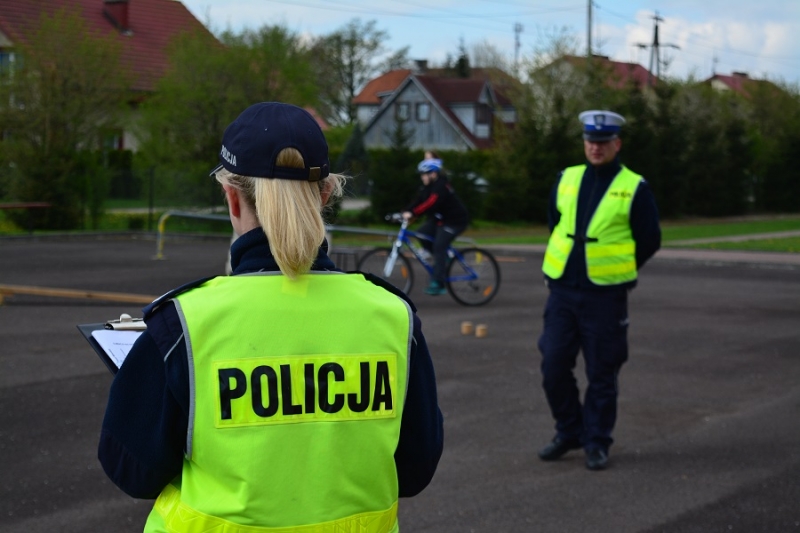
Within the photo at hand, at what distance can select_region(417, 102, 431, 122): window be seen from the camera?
243ft

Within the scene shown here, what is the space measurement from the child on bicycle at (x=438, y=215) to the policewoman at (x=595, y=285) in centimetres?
767

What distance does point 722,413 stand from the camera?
7.94 m

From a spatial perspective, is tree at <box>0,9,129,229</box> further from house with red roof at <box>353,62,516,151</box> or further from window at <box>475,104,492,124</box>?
window at <box>475,104,492,124</box>

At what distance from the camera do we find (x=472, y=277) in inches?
564

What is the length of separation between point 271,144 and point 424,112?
239 feet

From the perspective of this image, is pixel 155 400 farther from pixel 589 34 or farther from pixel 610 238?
pixel 589 34

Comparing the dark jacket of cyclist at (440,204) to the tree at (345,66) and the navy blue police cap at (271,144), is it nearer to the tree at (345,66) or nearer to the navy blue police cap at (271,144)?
the navy blue police cap at (271,144)

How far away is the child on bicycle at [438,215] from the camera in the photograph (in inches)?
570

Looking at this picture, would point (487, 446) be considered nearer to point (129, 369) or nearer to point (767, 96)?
point (129, 369)

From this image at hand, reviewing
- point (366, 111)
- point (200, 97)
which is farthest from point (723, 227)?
point (366, 111)

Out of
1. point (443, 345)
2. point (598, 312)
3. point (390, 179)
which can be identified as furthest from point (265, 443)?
point (390, 179)

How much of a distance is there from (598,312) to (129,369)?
463 centimetres

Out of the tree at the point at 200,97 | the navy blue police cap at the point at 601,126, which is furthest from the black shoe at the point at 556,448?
the tree at the point at 200,97

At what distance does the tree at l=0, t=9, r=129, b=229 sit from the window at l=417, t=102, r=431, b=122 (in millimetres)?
46628
